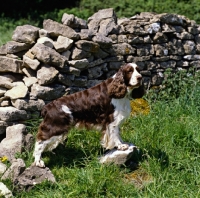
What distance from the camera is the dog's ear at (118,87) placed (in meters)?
5.45

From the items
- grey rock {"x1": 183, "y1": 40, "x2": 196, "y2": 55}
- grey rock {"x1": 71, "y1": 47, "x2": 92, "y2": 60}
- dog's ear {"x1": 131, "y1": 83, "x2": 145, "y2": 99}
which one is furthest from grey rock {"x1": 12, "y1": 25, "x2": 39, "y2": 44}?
grey rock {"x1": 183, "y1": 40, "x2": 196, "y2": 55}

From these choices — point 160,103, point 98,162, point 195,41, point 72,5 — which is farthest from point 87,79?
point 72,5

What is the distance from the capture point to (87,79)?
7.10 m

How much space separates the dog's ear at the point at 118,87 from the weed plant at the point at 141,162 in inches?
32.3

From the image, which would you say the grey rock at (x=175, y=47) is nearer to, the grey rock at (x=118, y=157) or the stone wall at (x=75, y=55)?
the stone wall at (x=75, y=55)

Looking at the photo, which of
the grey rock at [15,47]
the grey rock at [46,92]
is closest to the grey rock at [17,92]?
the grey rock at [46,92]

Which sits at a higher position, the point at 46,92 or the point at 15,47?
the point at 15,47

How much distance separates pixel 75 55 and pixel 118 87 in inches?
60.6

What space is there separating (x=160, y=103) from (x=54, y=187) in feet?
8.57

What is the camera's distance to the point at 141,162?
5805 mm

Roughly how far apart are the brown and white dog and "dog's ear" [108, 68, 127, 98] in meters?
0.02

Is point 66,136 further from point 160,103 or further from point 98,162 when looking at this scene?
point 160,103

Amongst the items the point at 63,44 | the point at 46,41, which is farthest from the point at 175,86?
the point at 46,41

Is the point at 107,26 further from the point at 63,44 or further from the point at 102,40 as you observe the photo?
the point at 63,44
